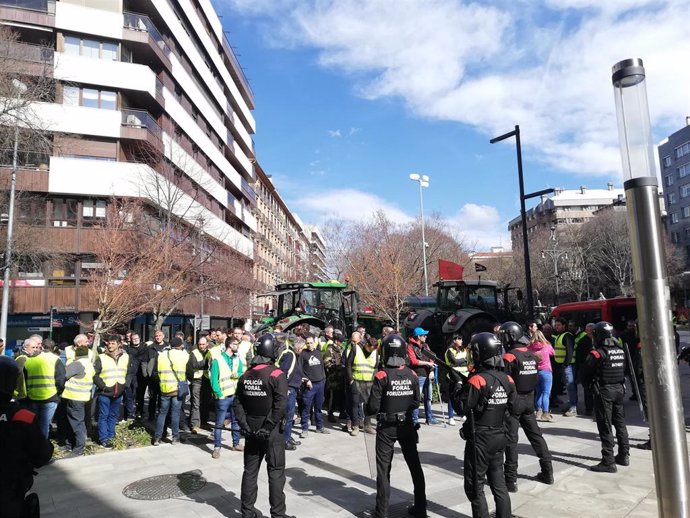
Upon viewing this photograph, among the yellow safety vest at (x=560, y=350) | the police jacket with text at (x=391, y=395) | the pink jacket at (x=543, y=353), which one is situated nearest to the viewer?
the police jacket with text at (x=391, y=395)

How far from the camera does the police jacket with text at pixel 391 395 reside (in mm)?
4902

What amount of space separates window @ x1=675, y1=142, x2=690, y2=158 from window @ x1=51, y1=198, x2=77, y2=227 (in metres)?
71.1

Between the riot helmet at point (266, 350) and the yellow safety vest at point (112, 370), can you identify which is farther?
the yellow safety vest at point (112, 370)

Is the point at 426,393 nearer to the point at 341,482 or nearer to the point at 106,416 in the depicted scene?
the point at 341,482

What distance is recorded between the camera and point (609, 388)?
6.29 meters

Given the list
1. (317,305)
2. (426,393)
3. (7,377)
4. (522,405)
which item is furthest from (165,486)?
(317,305)

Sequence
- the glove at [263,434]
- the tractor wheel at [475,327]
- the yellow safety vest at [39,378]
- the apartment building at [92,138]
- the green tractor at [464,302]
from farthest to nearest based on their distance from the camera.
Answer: the apartment building at [92,138] < the green tractor at [464,302] < the tractor wheel at [475,327] < the yellow safety vest at [39,378] < the glove at [263,434]

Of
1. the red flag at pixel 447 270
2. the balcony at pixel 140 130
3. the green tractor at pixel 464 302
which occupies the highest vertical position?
the balcony at pixel 140 130

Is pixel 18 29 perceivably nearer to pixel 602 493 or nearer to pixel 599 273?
pixel 602 493

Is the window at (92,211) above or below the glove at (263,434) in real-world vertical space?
above

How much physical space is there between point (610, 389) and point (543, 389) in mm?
2917

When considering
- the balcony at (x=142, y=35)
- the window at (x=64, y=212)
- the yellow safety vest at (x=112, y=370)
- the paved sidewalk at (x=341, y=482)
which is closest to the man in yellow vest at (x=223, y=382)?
the paved sidewalk at (x=341, y=482)

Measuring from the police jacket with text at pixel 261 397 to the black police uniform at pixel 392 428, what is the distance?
92 cm

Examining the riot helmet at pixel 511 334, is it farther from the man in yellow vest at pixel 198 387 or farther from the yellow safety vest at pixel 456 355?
the man in yellow vest at pixel 198 387
